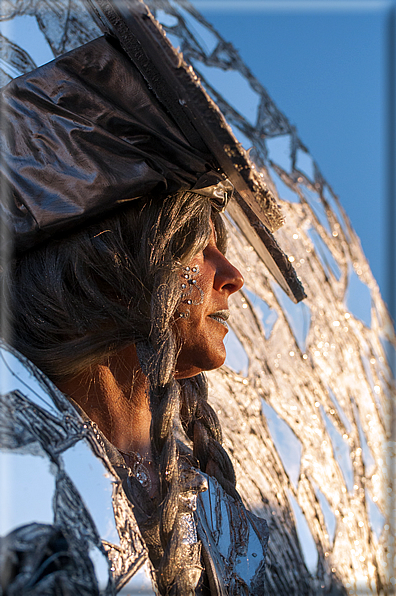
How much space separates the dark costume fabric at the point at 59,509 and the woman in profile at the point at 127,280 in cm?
6

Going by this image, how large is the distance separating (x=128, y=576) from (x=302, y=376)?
4.12 feet

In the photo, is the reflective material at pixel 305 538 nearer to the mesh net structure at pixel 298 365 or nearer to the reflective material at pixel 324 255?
the mesh net structure at pixel 298 365

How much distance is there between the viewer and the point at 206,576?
0.92m

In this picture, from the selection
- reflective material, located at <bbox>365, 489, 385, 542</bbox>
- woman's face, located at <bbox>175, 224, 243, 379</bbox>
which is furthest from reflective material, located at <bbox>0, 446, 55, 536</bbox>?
reflective material, located at <bbox>365, 489, 385, 542</bbox>

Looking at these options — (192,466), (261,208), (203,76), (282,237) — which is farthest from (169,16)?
(192,466)

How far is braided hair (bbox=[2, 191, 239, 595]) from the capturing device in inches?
36.8

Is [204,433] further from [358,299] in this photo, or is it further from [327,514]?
[358,299]

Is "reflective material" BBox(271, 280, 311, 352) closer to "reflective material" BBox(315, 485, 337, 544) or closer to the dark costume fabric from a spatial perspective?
"reflective material" BBox(315, 485, 337, 544)

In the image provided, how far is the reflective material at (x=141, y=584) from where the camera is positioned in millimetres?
672

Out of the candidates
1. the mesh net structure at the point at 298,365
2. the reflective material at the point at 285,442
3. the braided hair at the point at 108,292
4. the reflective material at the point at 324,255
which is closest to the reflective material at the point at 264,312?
the mesh net structure at the point at 298,365

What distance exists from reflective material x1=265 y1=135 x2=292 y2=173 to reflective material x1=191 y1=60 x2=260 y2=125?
12 cm

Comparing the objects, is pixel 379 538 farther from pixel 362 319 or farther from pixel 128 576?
pixel 128 576

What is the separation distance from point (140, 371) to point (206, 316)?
169 mm

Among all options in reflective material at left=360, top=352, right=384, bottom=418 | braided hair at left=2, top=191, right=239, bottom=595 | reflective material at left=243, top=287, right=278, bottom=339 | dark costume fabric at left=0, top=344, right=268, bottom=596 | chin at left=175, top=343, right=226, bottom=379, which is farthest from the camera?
reflective material at left=360, top=352, right=384, bottom=418
